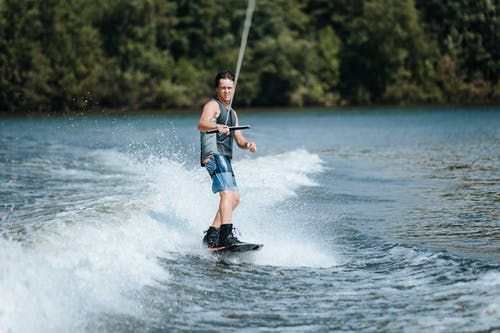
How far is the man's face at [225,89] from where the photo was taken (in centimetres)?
843

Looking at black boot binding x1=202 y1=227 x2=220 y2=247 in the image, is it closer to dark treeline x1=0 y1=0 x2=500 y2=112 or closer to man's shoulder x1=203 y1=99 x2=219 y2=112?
man's shoulder x1=203 y1=99 x2=219 y2=112

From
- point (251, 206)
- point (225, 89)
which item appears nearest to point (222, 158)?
point (225, 89)

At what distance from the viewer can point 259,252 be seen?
843 centimetres

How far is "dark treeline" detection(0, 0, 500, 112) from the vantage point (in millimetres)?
61688

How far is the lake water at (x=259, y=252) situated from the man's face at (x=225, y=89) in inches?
70.3

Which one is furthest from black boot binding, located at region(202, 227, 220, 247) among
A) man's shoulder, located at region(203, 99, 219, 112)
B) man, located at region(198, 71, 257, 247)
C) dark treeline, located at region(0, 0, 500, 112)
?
dark treeline, located at region(0, 0, 500, 112)

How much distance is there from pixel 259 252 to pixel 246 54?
59460mm

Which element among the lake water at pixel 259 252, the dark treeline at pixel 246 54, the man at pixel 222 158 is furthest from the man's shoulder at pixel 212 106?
the dark treeline at pixel 246 54

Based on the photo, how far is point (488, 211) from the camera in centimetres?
1138

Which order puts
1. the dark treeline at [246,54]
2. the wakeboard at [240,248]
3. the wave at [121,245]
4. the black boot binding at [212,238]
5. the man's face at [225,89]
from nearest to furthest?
the wave at [121,245] → the wakeboard at [240,248] → the man's face at [225,89] → the black boot binding at [212,238] → the dark treeline at [246,54]

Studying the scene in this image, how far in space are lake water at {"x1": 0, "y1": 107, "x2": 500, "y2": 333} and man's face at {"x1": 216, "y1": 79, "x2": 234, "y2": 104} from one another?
5.86 feet

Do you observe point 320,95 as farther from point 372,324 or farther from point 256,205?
point 372,324

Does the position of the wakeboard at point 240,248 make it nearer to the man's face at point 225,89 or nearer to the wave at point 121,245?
the wave at point 121,245

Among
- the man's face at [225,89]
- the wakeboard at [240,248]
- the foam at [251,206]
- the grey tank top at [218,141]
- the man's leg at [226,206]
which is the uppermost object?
the man's face at [225,89]
